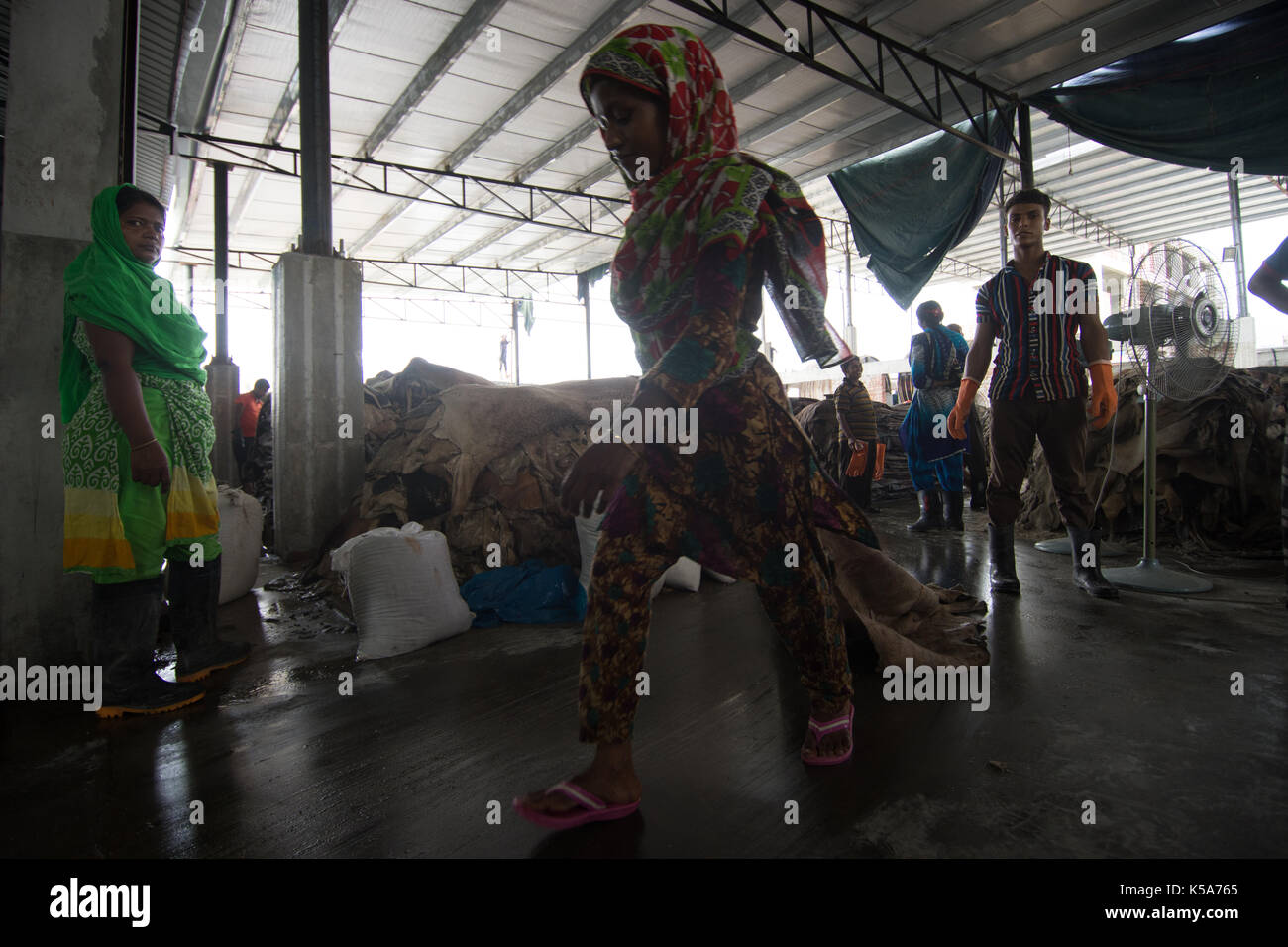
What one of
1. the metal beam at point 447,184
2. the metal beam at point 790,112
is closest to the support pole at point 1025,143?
the metal beam at point 790,112

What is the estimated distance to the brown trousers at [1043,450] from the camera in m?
3.04

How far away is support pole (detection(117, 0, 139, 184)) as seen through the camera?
2588 mm

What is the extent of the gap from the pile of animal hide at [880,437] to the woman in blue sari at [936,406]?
146 centimetres

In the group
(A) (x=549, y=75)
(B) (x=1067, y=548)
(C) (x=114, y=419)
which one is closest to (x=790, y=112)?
(A) (x=549, y=75)

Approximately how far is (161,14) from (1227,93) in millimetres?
8711

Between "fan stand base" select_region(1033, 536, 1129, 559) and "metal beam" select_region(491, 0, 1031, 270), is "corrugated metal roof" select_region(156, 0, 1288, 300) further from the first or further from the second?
"fan stand base" select_region(1033, 536, 1129, 559)

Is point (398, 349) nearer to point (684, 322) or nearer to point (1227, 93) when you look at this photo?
point (1227, 93)

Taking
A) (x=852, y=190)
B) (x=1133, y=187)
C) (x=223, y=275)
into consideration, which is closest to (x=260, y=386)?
(x=223, y=275)

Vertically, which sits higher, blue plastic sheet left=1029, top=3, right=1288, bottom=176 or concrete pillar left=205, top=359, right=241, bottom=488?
blue plastic sheet left=1029, top=3, right=1288, bottom=176

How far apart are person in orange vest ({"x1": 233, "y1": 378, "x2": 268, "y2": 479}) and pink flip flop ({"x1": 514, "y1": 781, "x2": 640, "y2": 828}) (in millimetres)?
7148

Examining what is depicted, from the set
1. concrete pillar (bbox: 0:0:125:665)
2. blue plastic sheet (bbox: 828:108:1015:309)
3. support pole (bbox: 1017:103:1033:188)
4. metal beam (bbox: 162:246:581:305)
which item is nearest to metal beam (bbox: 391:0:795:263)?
metal beam (bbox: 162:246:581:305)

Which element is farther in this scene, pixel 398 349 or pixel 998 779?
pixel 398 349
